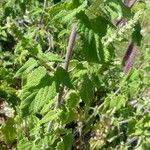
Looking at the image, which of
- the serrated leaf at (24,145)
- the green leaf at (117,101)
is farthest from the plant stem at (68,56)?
the green leaf at (117,101)

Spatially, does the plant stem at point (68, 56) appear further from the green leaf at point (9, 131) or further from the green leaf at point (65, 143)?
the green leaf at point (9, 131)

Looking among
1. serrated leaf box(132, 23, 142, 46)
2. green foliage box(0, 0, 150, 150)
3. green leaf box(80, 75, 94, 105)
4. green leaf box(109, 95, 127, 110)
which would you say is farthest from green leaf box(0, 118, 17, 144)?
serrated leaf box(132, 23, 142, 46)

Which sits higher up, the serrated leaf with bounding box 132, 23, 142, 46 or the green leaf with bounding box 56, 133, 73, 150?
the serrated leaf with bounding box 132, 23, 142, 46

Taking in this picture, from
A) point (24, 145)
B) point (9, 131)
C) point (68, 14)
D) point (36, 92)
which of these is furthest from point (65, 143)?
point (9, 131)

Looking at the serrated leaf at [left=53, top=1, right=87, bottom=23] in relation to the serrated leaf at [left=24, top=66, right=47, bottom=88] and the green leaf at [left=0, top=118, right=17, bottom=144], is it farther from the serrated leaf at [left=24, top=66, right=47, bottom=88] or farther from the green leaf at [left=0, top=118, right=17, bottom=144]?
the green leaf at [left=0, top=118, right=17, bottom=144]

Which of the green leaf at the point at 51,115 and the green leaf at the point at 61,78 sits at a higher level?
the green leaf at the point at 61,78

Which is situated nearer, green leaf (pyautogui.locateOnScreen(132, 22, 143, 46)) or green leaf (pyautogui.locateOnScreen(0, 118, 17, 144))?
green leaf (pyautogui.locateOnScreen(132, 22, 143, 46))

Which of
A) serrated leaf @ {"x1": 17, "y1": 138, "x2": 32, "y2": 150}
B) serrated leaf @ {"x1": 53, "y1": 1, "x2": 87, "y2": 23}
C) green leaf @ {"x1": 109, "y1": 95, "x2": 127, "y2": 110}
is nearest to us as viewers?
serrated leaf @ {"x1": 53, "y1": 1, "x2": 87, "y2": 23}

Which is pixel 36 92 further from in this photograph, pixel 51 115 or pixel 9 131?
pixel 9 131

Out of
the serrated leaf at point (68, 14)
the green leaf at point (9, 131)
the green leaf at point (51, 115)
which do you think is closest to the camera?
the serrated leaf at point (68, 14)
